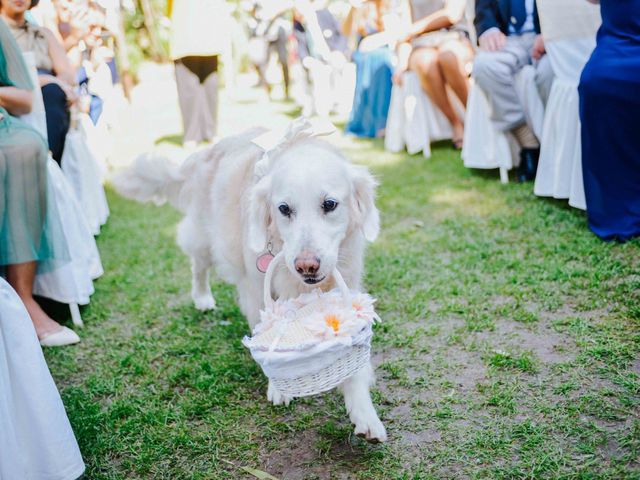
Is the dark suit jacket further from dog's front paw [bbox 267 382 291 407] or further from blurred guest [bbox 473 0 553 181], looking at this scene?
dog's front paw [bbox 267 382 291 407]

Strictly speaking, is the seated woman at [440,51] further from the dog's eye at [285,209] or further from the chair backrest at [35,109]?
the dog's eye at [285,209]

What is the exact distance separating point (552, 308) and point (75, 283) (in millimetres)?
2524

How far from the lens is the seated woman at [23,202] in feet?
9.02

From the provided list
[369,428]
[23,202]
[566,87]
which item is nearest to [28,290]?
[23,202]

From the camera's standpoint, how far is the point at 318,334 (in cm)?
188

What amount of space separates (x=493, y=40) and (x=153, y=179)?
123 inches

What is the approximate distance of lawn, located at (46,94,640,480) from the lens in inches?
79.8

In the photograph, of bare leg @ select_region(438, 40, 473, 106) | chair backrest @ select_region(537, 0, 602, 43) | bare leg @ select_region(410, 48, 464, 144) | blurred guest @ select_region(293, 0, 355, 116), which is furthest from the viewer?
blurred guest @ select_region(293, 0, 355, 116)

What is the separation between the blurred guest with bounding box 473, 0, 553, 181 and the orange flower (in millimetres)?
3460

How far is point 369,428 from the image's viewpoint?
201 cm

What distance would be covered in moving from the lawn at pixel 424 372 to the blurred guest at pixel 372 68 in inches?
157

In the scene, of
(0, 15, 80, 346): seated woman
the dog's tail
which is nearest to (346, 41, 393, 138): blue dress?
the dog's tail

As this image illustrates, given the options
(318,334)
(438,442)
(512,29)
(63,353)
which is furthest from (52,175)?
(512,29)

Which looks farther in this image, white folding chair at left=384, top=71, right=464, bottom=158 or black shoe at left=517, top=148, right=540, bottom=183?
white folding chair at left=384, top=71, right=464, bottom=158
